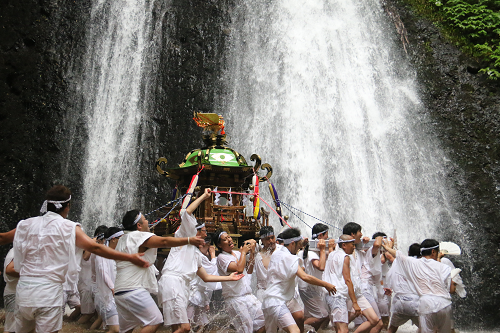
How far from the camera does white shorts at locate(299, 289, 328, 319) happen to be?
6879mm

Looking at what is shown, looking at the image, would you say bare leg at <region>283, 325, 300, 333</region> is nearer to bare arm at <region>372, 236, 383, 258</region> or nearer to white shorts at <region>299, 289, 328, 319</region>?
white shorts at <region>299, 289, 328, 319</region>

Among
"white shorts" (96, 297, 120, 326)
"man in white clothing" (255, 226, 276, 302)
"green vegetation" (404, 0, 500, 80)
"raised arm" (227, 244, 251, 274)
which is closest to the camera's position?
"raised arm" (227, 244, 251, 274)

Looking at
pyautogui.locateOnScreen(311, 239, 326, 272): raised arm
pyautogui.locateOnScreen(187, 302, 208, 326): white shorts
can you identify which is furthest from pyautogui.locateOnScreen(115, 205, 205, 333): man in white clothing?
pyautogui.locateOnScreen(187, 302, 208, 326): white shorts

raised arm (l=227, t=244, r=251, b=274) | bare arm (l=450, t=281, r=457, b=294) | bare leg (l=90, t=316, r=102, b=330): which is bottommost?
bare leg (l=90, t=316, r=102, b=330)

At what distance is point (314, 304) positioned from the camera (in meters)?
6.92

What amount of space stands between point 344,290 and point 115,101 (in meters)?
14.3

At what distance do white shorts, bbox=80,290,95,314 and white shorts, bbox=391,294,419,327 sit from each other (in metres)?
5.46

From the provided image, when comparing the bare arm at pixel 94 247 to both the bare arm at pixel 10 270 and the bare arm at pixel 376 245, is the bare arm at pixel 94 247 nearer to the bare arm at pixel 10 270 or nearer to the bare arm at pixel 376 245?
the bare arm at pixel 10 270

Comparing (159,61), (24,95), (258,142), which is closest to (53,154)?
(24,95)

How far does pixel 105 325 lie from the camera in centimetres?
784

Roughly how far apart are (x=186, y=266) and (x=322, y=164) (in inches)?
422

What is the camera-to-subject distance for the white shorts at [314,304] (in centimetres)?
688

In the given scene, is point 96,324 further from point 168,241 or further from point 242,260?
point 168,241

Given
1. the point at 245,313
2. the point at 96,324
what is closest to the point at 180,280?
the point at 245,313
